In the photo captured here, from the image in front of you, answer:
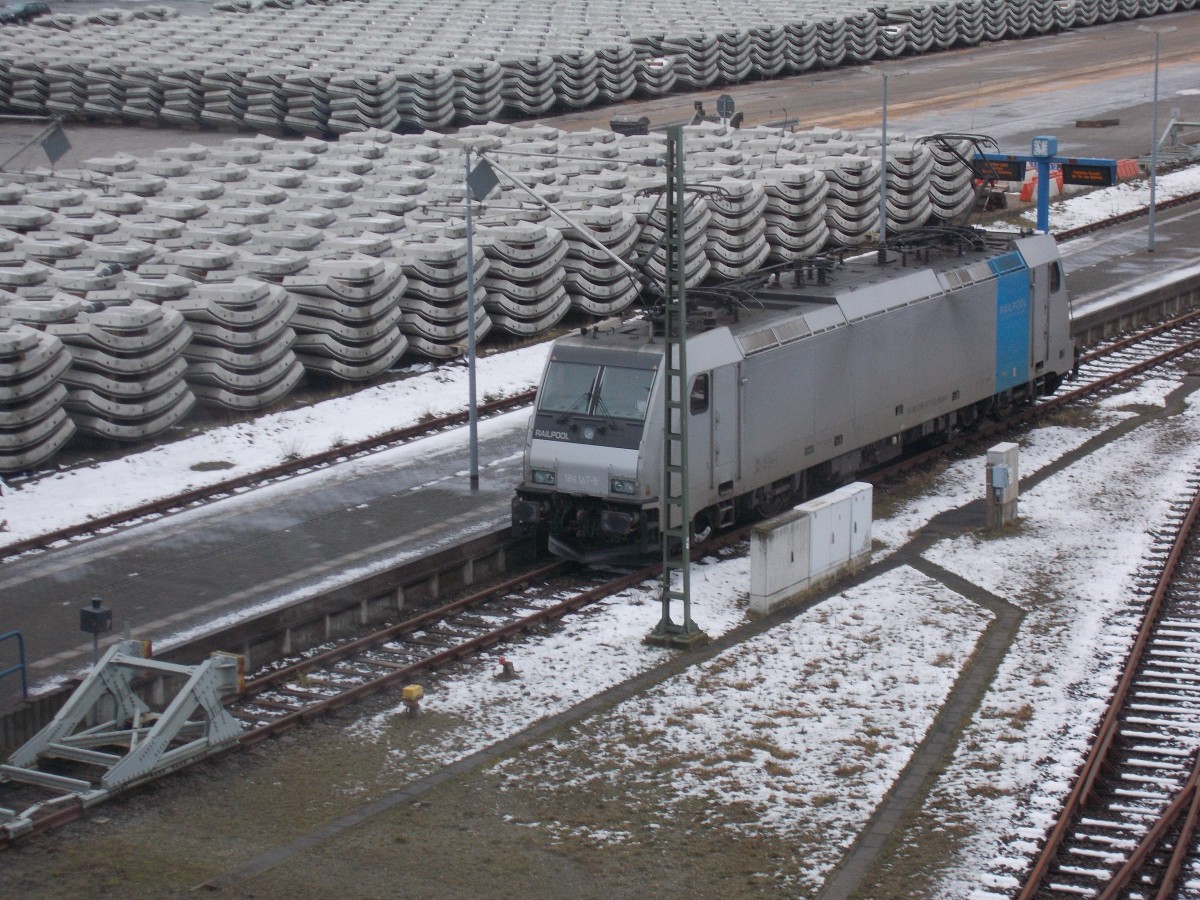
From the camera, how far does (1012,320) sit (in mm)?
27344

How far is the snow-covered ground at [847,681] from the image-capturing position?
48.6 ft

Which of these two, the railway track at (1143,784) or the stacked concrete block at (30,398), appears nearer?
the railway track at (1143,784)

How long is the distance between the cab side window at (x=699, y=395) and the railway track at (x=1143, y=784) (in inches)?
215

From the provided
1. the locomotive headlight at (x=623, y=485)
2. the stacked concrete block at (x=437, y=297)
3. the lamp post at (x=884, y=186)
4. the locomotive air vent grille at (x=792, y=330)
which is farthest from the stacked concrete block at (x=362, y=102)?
the locomotive headlight at (x=623, y=485)

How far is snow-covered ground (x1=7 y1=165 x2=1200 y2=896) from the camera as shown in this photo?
14812mm

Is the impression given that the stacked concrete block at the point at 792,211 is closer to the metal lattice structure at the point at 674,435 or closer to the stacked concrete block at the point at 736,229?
the stacked concrete block at the point at 736,229

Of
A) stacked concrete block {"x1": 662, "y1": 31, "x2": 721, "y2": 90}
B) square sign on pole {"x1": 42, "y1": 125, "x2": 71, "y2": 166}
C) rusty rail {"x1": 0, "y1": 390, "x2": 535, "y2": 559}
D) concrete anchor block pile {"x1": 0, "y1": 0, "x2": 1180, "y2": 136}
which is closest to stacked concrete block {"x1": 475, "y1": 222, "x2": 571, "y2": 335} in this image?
rusty rail {"x1": 0, "y1": 390, "x2": 535, "y2": 559}

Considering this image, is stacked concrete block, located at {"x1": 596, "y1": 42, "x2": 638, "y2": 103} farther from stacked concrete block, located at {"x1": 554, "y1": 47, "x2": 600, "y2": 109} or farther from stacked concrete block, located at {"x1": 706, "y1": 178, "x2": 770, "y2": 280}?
stacked concrete block, located at {"x1": 706, "y1": 178, "x2": 770, "y2": 280}

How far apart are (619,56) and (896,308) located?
43087 mm

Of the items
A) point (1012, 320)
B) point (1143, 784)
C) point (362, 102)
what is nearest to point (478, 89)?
point (362, 102)

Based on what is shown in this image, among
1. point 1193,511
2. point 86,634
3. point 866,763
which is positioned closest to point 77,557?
point 86,634

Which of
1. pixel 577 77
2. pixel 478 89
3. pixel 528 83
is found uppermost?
pixel 577 77

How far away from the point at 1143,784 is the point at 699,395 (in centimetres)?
724

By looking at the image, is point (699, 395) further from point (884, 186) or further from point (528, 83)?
point (528, 83)
